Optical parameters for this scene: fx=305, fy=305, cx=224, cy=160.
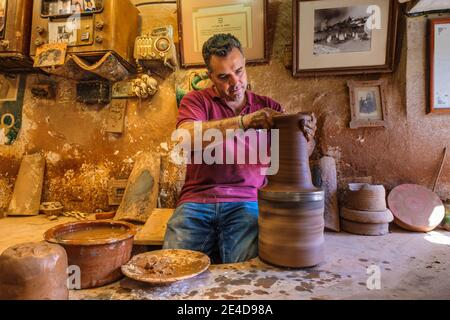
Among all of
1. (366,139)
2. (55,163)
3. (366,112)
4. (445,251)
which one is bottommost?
(445,251)

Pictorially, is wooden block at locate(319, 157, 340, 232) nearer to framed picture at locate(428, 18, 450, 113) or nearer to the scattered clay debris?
framed picture at locate(428, 18, 450, 113)

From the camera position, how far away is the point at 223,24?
317 centimetres

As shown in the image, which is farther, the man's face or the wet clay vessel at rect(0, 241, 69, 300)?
the man's face

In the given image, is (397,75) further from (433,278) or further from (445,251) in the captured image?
(433,278)

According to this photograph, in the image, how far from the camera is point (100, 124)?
3.43 meters

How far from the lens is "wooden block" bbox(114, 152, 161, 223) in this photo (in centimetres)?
302

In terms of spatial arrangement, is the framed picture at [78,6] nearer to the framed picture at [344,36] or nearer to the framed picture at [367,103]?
the framed picture at [344,36]

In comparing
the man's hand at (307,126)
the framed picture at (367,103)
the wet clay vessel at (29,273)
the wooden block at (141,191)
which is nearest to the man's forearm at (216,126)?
the man's hand at (307,126)

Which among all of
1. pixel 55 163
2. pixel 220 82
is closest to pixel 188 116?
pixel 220 82

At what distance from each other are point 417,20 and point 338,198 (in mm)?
1866

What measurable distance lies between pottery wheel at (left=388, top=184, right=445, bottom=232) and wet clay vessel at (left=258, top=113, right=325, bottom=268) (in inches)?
56.0

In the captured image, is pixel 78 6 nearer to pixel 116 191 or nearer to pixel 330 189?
pixel 116 191

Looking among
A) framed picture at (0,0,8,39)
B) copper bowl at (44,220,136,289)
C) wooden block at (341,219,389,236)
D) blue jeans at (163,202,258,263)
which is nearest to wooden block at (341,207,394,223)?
wooden block at (341,219,389,236)

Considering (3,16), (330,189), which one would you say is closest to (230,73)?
(330,189)
